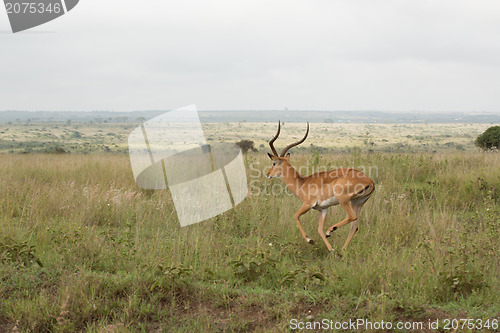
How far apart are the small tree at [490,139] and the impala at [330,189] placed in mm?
20035

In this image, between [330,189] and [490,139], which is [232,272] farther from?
[490,139]

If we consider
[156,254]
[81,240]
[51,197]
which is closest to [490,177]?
[156,254]

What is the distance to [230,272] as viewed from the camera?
618cm

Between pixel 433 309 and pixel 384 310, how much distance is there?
609mm

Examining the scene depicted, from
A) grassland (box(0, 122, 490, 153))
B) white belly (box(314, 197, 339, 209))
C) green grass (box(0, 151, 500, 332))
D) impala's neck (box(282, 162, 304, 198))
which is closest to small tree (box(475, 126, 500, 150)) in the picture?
grassland (box(0, 122, 490, 153))

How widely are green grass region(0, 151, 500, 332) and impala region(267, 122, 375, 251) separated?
1.95 ft

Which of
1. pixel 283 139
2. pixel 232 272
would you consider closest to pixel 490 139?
pixel 232 272

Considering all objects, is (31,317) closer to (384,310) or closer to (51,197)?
(384,310)

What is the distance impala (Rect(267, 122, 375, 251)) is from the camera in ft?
19.7

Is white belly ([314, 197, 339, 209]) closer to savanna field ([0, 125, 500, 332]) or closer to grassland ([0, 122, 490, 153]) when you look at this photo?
savanna field ([0, 125, 500, 332])

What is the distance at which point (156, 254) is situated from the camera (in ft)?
22.2

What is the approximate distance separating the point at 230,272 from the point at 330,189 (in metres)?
1.76

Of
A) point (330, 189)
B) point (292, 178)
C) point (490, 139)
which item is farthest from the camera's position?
point (490, 139)

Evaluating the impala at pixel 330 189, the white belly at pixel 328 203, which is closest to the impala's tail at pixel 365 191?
the impala at pixel 330 189
